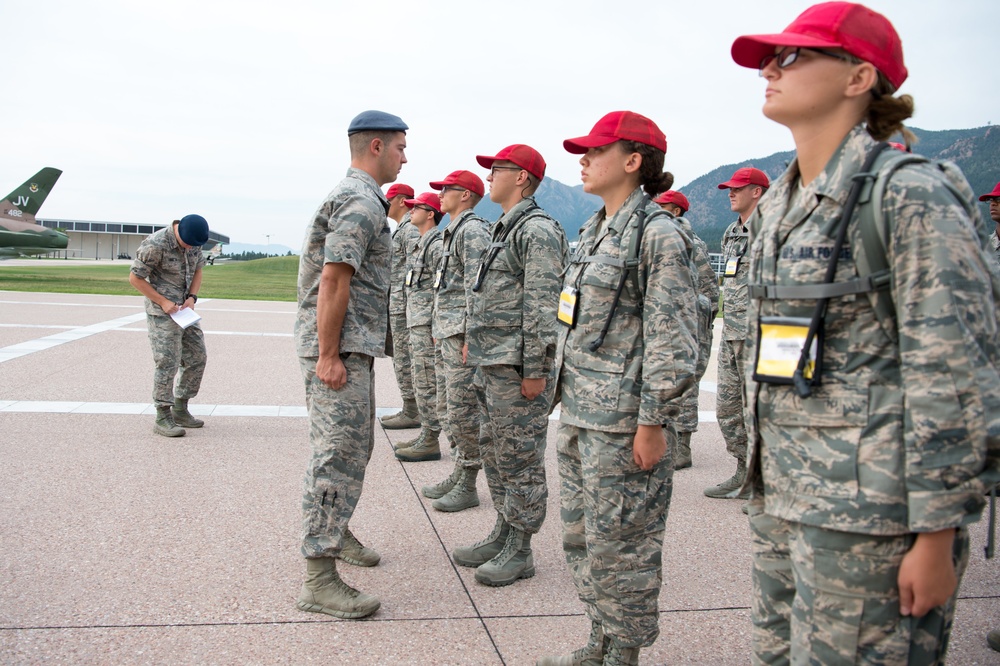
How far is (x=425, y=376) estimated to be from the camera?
6359mm

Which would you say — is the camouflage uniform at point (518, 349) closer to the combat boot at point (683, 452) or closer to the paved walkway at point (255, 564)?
the paved walkway at point (255, 564)

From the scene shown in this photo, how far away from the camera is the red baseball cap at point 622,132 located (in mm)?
2846

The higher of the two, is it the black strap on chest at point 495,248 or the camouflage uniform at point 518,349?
the black strap on chest at point 495,248

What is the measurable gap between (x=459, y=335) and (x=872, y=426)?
3.36 metres

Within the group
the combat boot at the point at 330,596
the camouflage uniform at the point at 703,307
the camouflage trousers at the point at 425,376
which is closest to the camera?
the combat boot at the point at 330,596

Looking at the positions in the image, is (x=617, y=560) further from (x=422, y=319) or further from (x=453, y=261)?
(x=422, y=319)

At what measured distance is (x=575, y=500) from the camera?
2908 mm

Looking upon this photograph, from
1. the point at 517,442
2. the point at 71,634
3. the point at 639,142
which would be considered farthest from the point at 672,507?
the point at 71,634

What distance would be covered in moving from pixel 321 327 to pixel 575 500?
4.54 ft

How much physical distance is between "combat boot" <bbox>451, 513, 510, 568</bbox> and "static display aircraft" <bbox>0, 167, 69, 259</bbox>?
3659 centimetres

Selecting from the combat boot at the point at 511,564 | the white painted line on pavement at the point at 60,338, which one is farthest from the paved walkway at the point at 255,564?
the white painted line on pavement at the point at 60,338

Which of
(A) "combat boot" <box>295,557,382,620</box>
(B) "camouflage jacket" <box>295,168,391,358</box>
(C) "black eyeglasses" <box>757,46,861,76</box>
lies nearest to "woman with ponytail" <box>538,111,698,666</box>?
(C) "black eyeglasses" <box>757,46,861,76</box>

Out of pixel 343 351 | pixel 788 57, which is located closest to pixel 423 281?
pixel 343 351

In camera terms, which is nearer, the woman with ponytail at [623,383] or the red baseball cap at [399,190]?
the woman with ponytail at [623,383]
